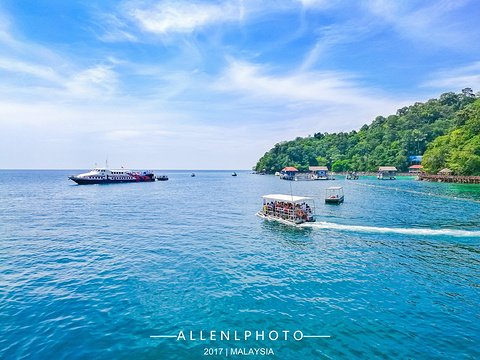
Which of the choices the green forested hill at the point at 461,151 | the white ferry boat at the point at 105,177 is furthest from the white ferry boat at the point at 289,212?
the white ferry boat at the point at 105,177

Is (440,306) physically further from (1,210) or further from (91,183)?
(91,183)

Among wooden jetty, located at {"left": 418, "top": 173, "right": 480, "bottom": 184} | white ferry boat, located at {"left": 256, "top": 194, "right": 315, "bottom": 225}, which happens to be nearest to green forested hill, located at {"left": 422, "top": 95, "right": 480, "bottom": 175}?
wooden jetty, located at {"left": 418, "top": 173, "right": 480, "bottom": 184}

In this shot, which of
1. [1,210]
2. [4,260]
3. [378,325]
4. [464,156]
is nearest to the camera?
[378,325]

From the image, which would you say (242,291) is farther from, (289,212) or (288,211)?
(288,211)

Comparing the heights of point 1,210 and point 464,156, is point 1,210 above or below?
below

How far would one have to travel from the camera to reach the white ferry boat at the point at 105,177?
121 metres

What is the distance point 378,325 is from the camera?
14.9 m

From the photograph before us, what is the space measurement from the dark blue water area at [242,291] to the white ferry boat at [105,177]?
91453 mm

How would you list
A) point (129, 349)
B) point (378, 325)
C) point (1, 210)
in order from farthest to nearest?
point (1, 210), point (378, 325), point (129, 349)

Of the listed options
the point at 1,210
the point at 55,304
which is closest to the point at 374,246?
the point at 55,304

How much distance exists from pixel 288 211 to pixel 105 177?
111496 mm

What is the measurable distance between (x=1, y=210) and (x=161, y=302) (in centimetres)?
5613

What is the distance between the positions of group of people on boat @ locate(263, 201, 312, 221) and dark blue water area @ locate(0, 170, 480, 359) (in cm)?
375

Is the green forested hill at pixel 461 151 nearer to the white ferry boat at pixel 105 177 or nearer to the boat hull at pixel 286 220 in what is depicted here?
the boat hull at pixel 286 220
